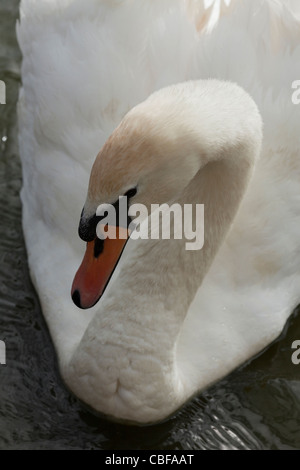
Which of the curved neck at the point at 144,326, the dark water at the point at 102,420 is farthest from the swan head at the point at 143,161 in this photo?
the dark water at the point at 102,420

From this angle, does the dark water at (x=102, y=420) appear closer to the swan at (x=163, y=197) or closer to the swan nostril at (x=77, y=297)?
the swan at (x=163, y=197)

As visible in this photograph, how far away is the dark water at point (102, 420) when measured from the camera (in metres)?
5.62

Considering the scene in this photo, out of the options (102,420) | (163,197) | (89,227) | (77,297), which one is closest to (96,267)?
(77,297)

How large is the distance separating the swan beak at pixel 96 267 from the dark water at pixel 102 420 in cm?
83

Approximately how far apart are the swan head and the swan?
78mm

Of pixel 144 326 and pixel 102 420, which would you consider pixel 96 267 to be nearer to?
pixel 144 326

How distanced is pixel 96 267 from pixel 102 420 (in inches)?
39.9

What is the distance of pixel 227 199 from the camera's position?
17.4 ft

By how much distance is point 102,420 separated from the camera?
568 cm

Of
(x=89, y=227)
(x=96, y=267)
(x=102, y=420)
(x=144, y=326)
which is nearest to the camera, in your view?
(x=89, y=227)

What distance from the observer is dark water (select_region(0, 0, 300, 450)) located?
5625 millimetres

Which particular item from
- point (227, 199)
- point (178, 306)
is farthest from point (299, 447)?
point (227, 199)

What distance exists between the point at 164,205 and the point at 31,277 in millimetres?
1578

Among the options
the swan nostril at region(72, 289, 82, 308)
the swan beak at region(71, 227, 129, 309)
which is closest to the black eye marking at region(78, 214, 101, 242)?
the swan beak at region(71, 227, 129, 309)
